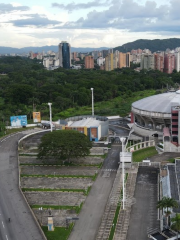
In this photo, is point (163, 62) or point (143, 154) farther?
point (163, 62)

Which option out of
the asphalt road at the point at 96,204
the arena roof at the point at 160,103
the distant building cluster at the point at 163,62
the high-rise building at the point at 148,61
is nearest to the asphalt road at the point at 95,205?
the asphalt road at the point at 96,204

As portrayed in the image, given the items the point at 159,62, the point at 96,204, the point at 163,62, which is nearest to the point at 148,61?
the point at 159,62

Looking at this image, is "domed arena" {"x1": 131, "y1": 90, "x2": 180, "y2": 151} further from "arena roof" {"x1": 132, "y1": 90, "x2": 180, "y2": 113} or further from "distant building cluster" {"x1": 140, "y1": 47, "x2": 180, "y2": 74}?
"distant building cluster" {"x1": 140, "y1": 47, "x2": 180, "y2": 74}

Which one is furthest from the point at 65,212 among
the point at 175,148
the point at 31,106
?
the point at 31,106

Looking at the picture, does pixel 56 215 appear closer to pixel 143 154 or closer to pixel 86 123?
pixel 143 154

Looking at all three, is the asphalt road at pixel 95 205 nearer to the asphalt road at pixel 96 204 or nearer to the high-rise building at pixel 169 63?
the asphalt road at pixel 96 204

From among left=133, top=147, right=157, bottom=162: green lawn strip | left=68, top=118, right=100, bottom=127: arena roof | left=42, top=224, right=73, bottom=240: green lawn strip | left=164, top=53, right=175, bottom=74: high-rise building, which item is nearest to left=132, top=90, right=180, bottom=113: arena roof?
left=68, top=118, right=100, bottom=127: arena roof

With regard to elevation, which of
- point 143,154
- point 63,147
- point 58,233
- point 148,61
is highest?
point 148,61
